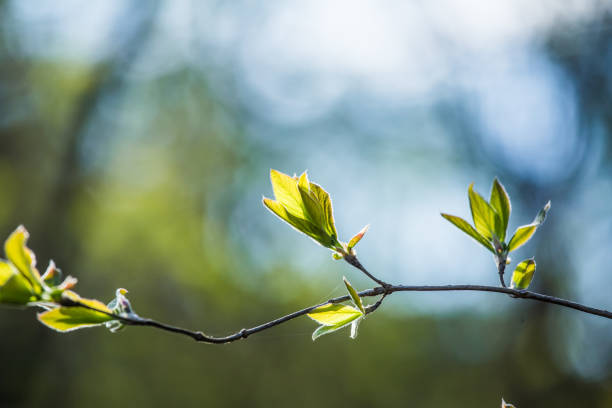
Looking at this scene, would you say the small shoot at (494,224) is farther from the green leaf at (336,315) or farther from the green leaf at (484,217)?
the green leaf at (336,315)

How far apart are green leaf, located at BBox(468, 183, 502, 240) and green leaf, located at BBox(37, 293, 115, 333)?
35 centimetres

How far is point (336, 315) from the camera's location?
43 cm

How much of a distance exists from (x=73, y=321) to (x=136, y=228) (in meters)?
6.24

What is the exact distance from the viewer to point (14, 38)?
17.7ft

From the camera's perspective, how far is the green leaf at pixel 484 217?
1.48 ft

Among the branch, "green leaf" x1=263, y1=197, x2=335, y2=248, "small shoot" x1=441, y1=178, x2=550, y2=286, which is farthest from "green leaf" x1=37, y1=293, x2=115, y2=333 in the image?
"small shoot" x1=441, y1=178, x2=550, y2=286

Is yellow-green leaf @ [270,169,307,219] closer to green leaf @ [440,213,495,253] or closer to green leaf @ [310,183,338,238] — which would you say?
green leaf @ [310,183,338,238]

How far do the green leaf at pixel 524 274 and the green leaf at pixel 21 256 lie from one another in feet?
1.45

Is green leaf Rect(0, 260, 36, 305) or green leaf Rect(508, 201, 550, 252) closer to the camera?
green leaf Rect(0, 260, 36, 305)

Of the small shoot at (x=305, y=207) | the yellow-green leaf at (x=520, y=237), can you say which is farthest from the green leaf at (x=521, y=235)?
the small shoot at (x=305, y=207)

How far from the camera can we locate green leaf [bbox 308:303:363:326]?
1.40 feet

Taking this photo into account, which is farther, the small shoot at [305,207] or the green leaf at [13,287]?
the small shoot at [305,207]

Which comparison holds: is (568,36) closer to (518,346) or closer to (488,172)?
(488,172)

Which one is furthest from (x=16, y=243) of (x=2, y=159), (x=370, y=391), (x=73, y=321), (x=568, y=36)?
(x=370, y=391)
